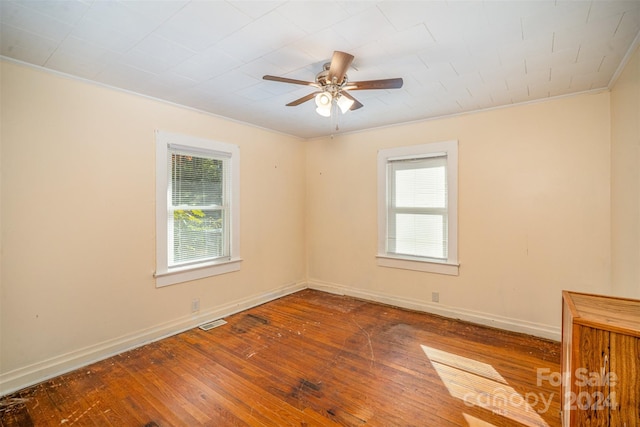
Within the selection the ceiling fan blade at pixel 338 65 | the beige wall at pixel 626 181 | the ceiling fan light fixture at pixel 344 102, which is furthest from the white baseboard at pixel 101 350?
the beige wall at pixel 626 181

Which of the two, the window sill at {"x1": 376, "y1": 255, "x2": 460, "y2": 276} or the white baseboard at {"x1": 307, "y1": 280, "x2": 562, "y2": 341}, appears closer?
the white baseboard at {"x1": 307, "y1": 280, "x2": 562, "y2": 341}

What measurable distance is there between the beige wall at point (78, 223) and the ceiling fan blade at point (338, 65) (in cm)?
200

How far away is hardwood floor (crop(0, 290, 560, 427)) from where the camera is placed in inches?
73.7

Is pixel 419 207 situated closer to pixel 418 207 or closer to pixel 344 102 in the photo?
pixel 418 207

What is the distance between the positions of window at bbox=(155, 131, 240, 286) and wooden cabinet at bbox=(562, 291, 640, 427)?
326cm

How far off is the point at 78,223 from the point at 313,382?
2.41 m

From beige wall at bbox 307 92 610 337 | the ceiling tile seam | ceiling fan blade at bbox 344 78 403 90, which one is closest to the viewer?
the ceiling tile seam

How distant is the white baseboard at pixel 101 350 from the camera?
7.04 feet

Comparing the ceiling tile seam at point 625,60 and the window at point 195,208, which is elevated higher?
the ceiling tile seam at point 625,60

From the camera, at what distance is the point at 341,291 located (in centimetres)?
442

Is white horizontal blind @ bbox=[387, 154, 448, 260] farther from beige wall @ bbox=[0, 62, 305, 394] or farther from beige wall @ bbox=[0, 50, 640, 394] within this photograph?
beige wall @ bbox=[0, 62, 305, 394]

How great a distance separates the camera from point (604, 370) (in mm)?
1086

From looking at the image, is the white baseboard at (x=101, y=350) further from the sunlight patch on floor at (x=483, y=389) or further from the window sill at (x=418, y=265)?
the sunlight patch on floor at (x=483, y=389)

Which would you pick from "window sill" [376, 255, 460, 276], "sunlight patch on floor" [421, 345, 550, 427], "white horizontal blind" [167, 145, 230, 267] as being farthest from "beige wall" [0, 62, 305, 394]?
"sunlight patch on floor" [421, 345, 550, 427]
